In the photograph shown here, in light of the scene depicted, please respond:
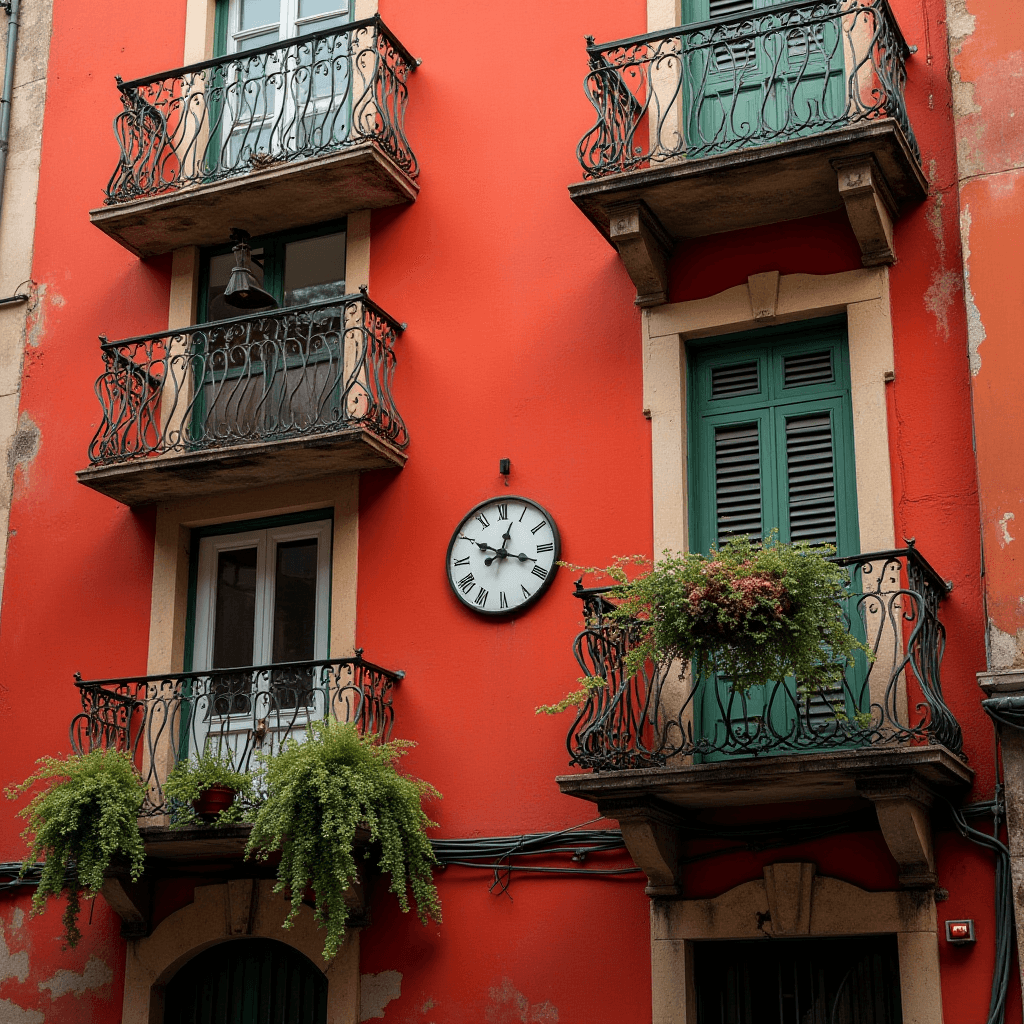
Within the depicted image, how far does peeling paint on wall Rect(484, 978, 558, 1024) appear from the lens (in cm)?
973

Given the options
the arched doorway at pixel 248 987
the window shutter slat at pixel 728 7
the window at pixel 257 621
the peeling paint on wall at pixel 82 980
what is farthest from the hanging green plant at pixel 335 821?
the window shutter slat at pixel 728 7

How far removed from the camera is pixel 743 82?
36.5ft

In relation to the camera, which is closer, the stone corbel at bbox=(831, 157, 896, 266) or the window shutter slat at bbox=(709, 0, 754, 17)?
the stone corbel at bbox=(831, 157, 896, 266)

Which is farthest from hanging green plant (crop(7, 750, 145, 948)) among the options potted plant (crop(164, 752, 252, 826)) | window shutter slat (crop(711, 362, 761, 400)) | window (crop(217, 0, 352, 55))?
window (crop(217, 0, 352, 55))

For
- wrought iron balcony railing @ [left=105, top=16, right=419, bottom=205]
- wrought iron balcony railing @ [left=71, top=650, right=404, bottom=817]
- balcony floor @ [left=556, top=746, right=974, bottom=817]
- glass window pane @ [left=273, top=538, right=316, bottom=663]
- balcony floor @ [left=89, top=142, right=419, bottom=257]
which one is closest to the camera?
balcony floor @ [left=556, top=746, right=974, bottom=817]

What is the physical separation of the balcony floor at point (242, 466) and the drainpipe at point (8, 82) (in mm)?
3619

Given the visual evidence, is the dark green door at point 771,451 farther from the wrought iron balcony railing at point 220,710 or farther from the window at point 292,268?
the window at point 292,268

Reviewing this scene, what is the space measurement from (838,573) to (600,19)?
17.0ft

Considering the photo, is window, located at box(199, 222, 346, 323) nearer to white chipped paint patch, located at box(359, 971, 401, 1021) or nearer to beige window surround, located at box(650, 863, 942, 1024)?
white chipped paint patch, located at box(359, 971, 401, 1021)

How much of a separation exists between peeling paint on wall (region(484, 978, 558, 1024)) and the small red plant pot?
7.27 feet

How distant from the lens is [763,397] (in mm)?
10539

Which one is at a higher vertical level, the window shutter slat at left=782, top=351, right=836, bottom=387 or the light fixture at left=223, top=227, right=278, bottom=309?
the light fixture at left=223, top=227, right=278, bottom=309

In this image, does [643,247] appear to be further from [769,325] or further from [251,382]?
[251,382]

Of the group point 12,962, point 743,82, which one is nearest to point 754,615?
point 743,82
